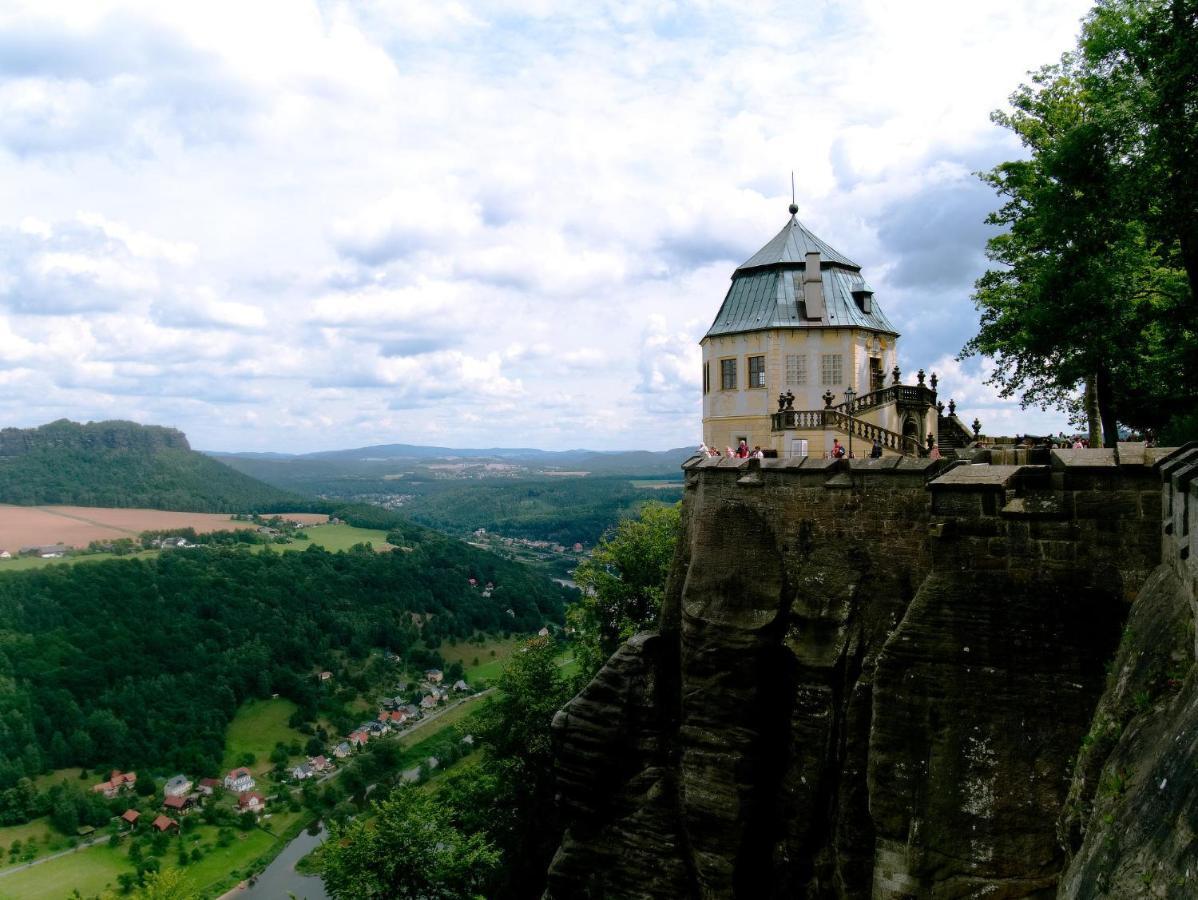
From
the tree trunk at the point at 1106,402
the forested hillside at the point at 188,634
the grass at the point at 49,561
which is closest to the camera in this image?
the tree trunk at the point at 1106,402

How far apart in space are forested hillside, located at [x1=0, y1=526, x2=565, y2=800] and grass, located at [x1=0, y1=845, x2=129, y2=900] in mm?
16823

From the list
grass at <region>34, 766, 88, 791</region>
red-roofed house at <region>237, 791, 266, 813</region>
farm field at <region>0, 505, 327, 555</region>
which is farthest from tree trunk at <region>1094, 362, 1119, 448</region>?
farm field at <region>0, 505, 327, 555</region>

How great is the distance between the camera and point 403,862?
23875 millimetres

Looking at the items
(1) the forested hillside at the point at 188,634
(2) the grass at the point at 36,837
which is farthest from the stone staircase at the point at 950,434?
(1) the forested hillside at the point at 188,634

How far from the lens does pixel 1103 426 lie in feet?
78.7

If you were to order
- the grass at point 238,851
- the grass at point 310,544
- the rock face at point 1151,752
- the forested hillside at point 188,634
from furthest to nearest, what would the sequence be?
the grass at point 310,544, the forested hillside at point 188,634, the grass at point 238,851, the rock face at point 1151,752

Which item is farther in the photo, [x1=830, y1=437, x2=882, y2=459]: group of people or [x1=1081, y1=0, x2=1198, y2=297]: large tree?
[x1=830, y1=437, x2=882, y2=459]: group of people

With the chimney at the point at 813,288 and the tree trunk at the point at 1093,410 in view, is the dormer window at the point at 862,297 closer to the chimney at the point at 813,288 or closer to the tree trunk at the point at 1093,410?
the chimney at the point at 813,288

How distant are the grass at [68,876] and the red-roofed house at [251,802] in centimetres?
1033

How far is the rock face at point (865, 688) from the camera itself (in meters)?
11.3

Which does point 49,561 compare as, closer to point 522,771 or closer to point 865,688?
point 522,771

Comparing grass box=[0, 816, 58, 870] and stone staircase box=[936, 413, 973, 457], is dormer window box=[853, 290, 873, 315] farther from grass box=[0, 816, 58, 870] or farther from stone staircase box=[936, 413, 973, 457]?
grass box=[0, 816, 58, 870]

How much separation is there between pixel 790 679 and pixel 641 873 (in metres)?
5.62

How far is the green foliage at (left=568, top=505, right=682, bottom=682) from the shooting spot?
110 feet
